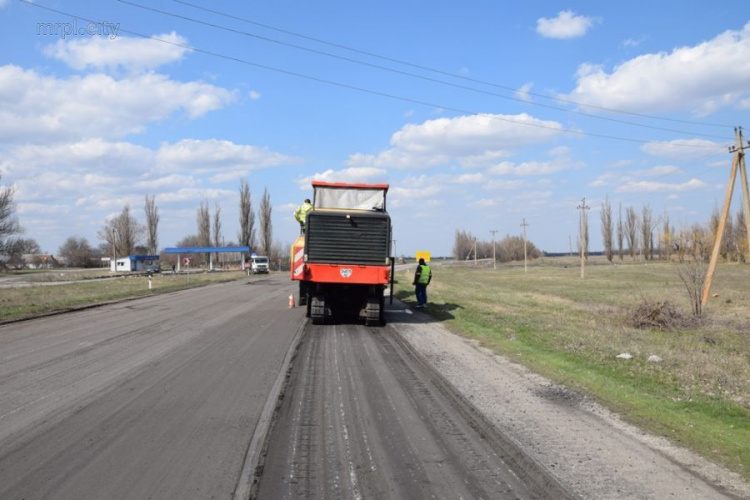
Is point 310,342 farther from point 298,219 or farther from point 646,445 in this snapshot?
point 646,445

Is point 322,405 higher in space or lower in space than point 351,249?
lower

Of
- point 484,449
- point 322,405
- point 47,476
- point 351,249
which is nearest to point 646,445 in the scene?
point 484,449

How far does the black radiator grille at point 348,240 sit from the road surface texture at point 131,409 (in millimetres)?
2552

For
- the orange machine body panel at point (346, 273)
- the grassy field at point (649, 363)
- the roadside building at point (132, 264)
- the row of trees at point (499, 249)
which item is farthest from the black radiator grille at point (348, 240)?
the row of trees at point (499, 249)

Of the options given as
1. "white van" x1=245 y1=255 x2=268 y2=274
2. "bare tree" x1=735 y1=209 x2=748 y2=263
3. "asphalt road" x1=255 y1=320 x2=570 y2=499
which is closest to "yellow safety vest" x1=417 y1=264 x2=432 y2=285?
"asphalt road" x1=255 y1=320 x2=570 y2=499

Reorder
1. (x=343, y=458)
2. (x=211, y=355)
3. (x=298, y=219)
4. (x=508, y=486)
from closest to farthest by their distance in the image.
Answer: (x=508, y=486) < (x=343, y=458) < (x=211, y=355) < (x=298, y=219)

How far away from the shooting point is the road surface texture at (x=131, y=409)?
4.82 metres

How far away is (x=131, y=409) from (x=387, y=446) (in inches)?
135

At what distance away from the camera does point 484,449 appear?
5699mm

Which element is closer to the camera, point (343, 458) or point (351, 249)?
point (343, 458)

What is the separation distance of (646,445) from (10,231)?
75.5 metres

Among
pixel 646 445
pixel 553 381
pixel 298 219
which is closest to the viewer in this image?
pixel 646 445

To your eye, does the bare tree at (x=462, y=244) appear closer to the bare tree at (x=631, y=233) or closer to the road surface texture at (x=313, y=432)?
the bare tree at (x=631, y=233)

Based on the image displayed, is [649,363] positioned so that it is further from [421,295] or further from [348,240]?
[421,295]
